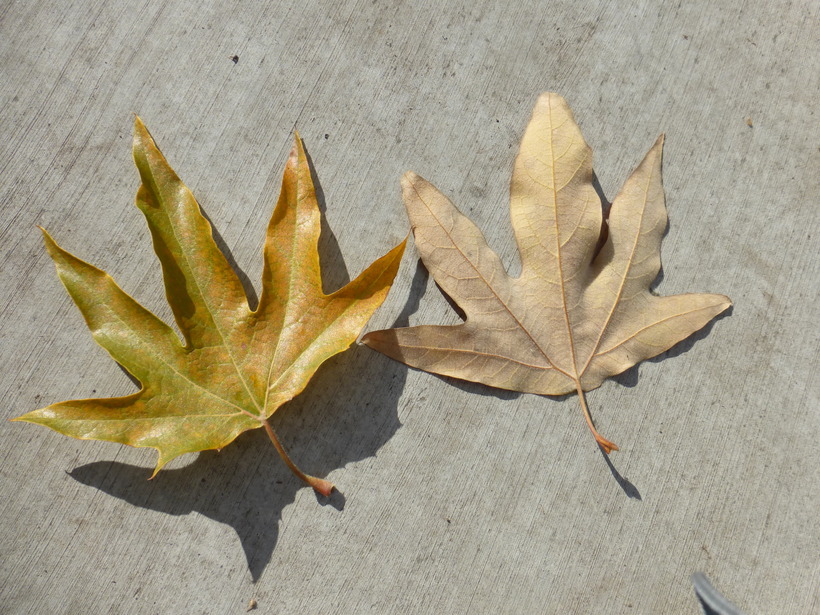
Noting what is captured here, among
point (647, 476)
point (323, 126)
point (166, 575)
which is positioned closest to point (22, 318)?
point (166, 575)

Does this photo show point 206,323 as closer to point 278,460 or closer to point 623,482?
point 278,460

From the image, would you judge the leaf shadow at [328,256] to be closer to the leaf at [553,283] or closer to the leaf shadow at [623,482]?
the leaf at [553,283]

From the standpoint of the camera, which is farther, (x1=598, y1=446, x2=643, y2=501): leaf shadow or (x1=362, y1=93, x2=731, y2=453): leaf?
(x1=598, y1=446, x2=643, y2=501): leaf shadow

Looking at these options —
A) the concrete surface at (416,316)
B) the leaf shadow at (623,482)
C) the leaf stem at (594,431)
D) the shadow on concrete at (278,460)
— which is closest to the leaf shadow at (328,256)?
the concrete surface at (416,316)

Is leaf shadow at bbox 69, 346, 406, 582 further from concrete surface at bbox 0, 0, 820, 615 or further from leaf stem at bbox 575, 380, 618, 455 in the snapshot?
leaf stem at bbox 575, 380, 618, 455

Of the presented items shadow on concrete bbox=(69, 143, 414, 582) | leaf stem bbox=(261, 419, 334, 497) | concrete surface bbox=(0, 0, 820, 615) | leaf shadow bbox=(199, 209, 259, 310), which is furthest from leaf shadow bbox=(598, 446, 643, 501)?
leaf shadow bbox=(199, 209, 259, 310)

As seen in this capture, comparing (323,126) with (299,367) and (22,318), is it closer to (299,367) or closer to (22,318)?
(299,367)
